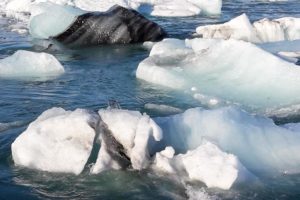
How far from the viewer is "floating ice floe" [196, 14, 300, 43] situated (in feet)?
36.3

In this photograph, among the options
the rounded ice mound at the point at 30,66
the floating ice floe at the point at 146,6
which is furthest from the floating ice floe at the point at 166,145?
the floating ice floe at the point at 146,6

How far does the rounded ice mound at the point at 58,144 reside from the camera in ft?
14.4

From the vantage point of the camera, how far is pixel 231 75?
24.6 ft

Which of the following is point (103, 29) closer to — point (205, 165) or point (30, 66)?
point (30, 66)

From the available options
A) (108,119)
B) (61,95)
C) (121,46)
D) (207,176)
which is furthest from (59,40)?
(207,176)

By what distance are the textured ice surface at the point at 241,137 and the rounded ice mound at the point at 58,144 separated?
2.29ft

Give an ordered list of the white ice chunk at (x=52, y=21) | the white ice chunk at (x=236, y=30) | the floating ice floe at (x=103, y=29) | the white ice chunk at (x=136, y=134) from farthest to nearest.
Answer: the white ice chunk at (x=52, y=21) < the floating ice floe at (x=103, y=29) < the white ice chunk at (x=236, y=30) < the white ice chunk at (x=136, y=134)

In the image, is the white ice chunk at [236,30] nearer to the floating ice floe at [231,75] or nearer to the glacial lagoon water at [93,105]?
the glacial lagoon water at [93,105]

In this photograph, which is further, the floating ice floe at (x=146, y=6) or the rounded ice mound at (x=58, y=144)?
the floating ice floe at (x=146, y=6)

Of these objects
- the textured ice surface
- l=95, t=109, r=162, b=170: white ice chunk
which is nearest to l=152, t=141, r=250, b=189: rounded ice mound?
l=95, t=109, r=162, b=170: white ice chunk

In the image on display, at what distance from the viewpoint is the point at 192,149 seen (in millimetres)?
4555

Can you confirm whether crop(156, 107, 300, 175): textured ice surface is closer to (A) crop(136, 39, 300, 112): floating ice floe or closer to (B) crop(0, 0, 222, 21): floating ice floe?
(A) crop(136, 39, 300, 112): floating ice floe

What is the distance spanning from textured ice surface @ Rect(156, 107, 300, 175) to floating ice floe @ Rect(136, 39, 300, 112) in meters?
1.53

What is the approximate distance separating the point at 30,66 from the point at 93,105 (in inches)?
89.8
